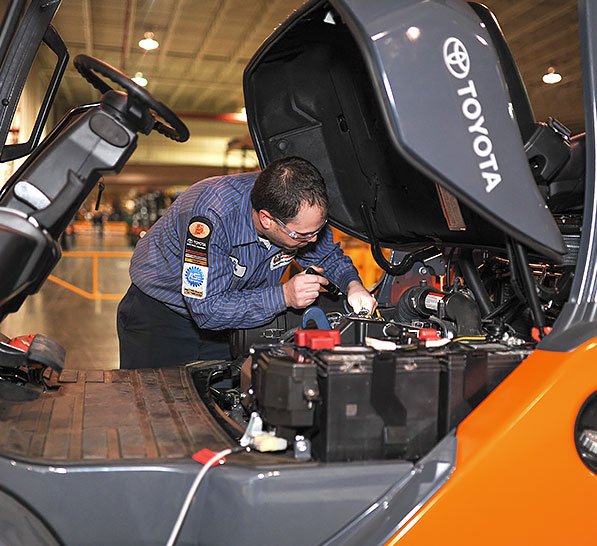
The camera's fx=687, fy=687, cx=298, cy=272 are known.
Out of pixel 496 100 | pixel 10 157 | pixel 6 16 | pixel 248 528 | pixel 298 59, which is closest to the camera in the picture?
pixel 248 528

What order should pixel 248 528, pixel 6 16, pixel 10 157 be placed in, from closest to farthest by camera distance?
1. pixel 248 528
2. pixel 6 16
3. pixel 10 157

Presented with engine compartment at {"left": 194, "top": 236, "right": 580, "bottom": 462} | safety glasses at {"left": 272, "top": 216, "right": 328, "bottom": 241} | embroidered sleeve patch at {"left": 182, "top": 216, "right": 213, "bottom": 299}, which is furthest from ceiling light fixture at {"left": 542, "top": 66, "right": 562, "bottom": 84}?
embroidered sleeve patch at {"left": 182, "top": 216, "right": 213, "bottom": 299}

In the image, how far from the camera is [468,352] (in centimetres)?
168

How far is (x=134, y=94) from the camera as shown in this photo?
61.7 inches

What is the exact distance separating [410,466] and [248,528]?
387 mm

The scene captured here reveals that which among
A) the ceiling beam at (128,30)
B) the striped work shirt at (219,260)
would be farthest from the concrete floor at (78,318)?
the ceiling beam at (128,30)

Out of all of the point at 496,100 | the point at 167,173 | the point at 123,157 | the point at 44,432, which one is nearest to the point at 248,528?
the point at 44,432

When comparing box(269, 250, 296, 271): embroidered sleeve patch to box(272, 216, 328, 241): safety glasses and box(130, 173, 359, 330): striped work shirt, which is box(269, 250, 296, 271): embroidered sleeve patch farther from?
box(272, 216, 328, 241): safety glasses

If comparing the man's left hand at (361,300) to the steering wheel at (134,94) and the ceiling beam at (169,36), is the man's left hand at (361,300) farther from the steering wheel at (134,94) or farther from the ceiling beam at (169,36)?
the ceiling beam at (169,36)

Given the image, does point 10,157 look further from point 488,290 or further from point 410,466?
point 488,290

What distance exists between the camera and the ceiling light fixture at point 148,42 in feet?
33.2

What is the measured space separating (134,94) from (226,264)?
3.43 feet

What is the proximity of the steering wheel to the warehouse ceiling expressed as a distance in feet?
2.44

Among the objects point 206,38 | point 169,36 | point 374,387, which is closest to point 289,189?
point 374,387
